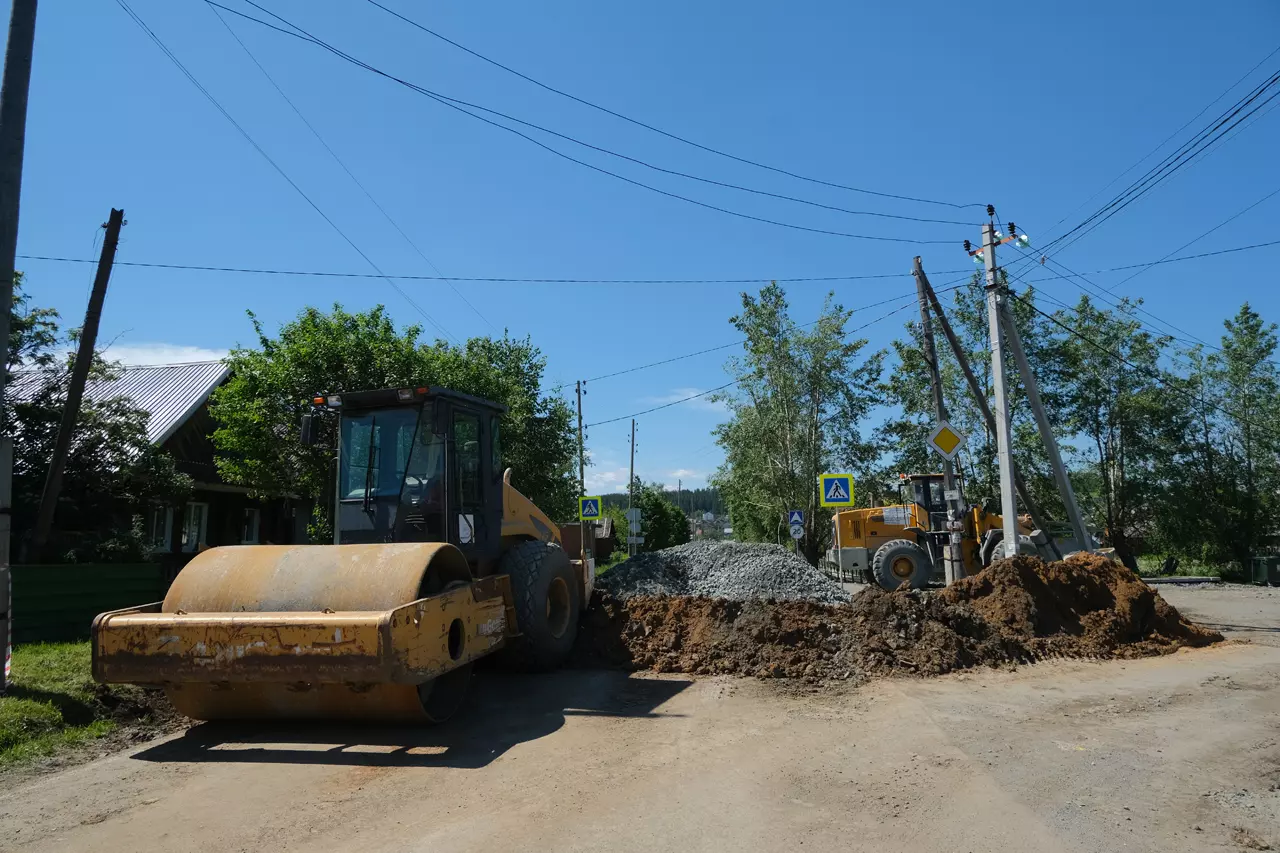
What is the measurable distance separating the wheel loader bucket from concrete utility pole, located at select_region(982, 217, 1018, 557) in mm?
10047

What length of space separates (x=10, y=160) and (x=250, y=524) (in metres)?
17.1

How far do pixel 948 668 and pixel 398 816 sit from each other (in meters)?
5.83

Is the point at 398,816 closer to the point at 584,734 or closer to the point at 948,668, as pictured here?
the point at 584,734

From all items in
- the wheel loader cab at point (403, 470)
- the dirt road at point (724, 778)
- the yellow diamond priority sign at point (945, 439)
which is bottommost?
the dirt road at point (724, 778)

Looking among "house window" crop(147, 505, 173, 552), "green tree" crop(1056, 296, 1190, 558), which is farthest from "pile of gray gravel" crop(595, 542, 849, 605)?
"green tree" crop(1056, 296, 1190, 558)

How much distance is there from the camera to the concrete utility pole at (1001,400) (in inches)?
533

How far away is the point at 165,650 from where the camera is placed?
5.75 m

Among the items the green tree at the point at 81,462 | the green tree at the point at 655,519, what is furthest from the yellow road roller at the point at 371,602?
the green tree at the point at 655,519

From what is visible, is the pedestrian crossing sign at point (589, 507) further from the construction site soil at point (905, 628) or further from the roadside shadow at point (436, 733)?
the roadside shadow at point (436, 733)

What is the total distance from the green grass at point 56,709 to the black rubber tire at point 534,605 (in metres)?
3.18

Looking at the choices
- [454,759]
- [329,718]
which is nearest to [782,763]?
[454,759]

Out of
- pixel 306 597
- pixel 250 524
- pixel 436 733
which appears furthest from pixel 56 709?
pixel 250 524

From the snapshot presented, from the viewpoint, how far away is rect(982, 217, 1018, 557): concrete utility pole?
44.4 ft

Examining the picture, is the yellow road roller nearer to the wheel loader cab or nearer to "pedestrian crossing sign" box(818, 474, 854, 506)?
the wheel loader cab
